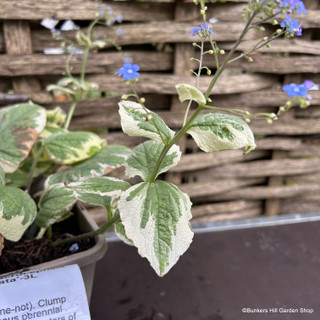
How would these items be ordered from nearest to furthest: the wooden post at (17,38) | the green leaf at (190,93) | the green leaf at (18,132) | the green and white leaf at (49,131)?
the green leaf at (190,93)
the green leaf at (18,132)
the green and white leaf at (49,131)
the wooden post at (17,38)

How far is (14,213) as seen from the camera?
546mm

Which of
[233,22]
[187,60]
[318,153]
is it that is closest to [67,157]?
[187,60]

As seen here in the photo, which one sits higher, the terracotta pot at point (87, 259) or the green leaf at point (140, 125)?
the green leaf at point (140, 125)

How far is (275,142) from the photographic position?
4.14 feet

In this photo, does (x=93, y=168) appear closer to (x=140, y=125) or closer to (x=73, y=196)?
(x=73, y=196)

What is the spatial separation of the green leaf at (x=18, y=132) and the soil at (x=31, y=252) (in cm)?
13

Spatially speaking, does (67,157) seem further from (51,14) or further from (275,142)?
(275,142)

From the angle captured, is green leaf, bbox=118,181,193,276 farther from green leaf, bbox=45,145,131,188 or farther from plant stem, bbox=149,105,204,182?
green leaf, bbox=45,145,131,188

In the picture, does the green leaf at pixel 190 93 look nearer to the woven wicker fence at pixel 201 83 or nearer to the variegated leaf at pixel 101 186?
the variegated leaf at pixel 101 186

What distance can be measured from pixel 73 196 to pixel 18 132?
18 centimetres

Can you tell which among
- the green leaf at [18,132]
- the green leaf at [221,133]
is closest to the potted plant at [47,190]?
the green leaf at [18,132]

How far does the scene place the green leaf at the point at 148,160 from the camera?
56cm

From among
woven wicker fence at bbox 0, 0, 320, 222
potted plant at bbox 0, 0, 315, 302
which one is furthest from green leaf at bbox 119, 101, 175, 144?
woven wicker fence at bbox 0, 0, 320, 222

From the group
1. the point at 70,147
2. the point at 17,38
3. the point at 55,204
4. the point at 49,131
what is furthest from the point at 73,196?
the point at 17,38
